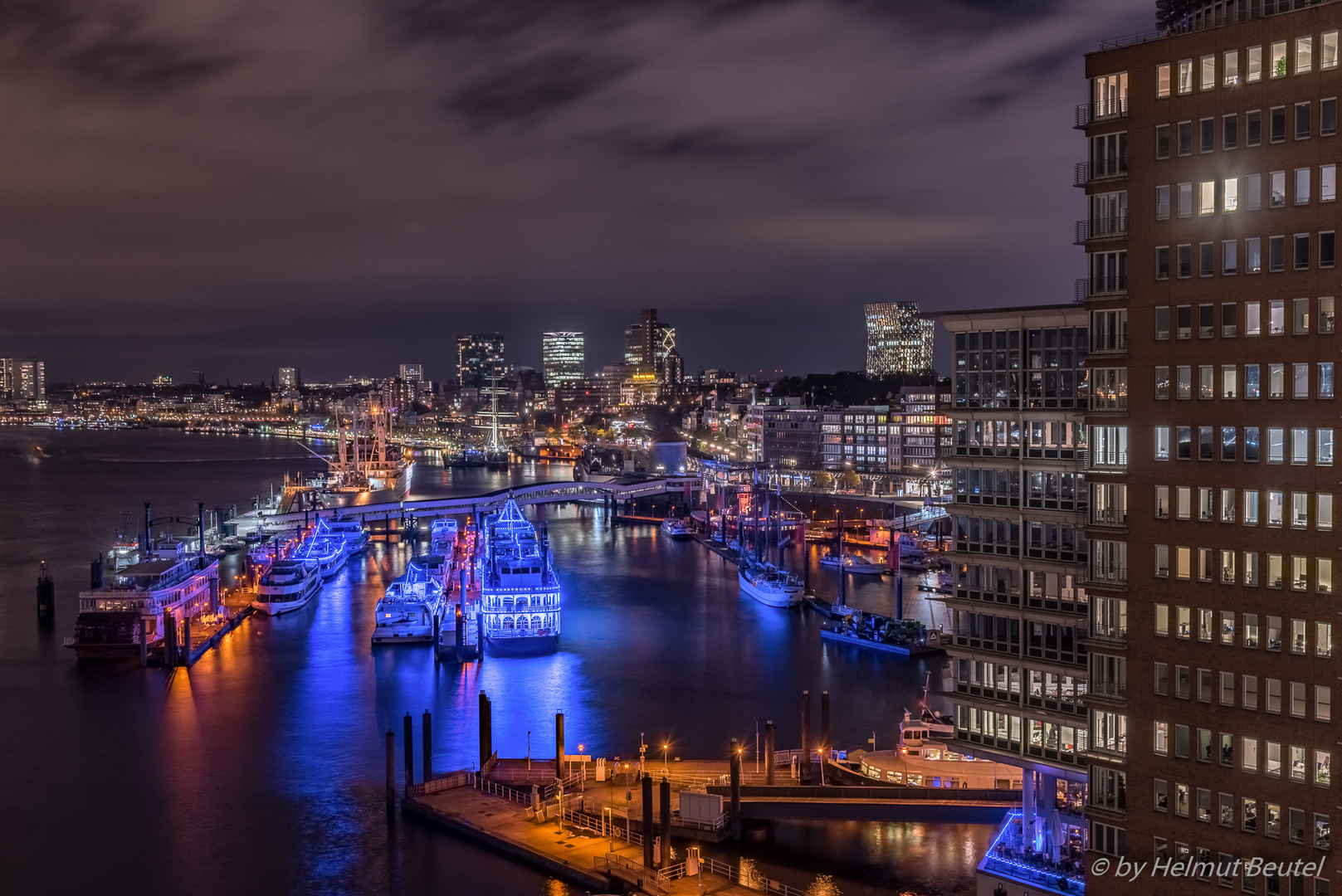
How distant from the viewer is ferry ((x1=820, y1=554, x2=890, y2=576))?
185ft

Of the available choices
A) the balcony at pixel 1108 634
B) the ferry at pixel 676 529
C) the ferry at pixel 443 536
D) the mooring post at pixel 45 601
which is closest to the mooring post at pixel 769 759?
the balcony at pixel 1108 634

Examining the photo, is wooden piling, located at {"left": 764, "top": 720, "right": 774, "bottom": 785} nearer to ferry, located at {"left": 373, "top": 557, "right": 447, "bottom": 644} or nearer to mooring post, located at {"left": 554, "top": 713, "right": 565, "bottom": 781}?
mooring post, located at {"left": 554, "top": 713, "right": 565, "bottom": 781}

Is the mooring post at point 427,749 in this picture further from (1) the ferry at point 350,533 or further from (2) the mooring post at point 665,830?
(1) the ferry at point 350,533

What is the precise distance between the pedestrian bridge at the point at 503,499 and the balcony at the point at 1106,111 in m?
58.4

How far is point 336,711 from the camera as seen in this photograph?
3381cm

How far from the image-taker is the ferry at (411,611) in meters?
42.2

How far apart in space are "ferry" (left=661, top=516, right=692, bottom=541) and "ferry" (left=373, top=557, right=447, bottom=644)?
1177 inches

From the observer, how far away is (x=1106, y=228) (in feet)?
54.6

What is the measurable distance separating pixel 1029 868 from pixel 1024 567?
15.4 feet

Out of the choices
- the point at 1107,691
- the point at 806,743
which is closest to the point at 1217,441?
the point at 1107,691

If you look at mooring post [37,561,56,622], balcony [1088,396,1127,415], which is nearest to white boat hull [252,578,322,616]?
mooring post [37,561,56,622]

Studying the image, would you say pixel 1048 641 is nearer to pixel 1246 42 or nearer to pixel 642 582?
pixel 1246 42

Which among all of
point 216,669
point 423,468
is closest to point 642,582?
point 216,669

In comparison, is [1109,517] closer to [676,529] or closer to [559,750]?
[559,750]
